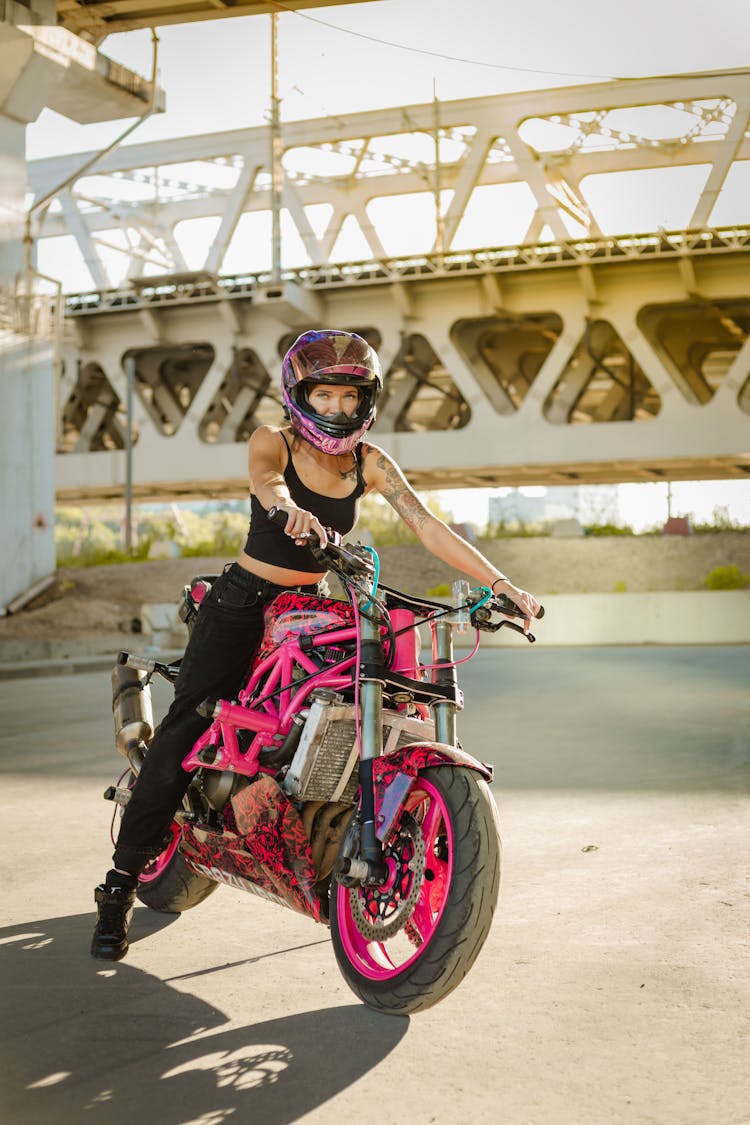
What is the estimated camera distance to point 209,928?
496 cm

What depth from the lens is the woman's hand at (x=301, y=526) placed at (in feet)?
11.7

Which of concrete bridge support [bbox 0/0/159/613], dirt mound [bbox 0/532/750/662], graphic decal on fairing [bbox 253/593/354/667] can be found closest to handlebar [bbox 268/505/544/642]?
graphic decal on fairing [bbox 253/593/354/667]

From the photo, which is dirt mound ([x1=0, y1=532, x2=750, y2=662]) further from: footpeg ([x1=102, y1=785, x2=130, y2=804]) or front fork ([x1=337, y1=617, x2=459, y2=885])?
front fork ([x1=337, y1=617, x2=459, y2=885])

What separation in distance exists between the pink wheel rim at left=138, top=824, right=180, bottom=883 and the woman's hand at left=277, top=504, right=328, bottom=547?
5.71ft

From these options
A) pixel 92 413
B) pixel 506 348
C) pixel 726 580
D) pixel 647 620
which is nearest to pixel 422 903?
pixel 647 620

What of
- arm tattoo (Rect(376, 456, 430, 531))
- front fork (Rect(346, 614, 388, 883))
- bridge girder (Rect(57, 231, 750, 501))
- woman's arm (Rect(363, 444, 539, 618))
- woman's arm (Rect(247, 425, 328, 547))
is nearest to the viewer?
front fork (Rect(346, 614, 388, 883))

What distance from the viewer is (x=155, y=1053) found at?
3.54m

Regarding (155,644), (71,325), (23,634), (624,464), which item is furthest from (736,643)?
(71,325)

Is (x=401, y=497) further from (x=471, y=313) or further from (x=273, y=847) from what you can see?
(x=471, y=313)

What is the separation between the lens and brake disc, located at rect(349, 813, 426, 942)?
3.73 meters

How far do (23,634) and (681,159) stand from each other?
40364mm

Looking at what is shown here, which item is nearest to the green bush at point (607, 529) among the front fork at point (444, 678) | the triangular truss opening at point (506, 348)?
the triangular truss opening at point (506, 348)

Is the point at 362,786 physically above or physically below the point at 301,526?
below

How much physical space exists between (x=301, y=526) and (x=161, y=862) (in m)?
2.11
